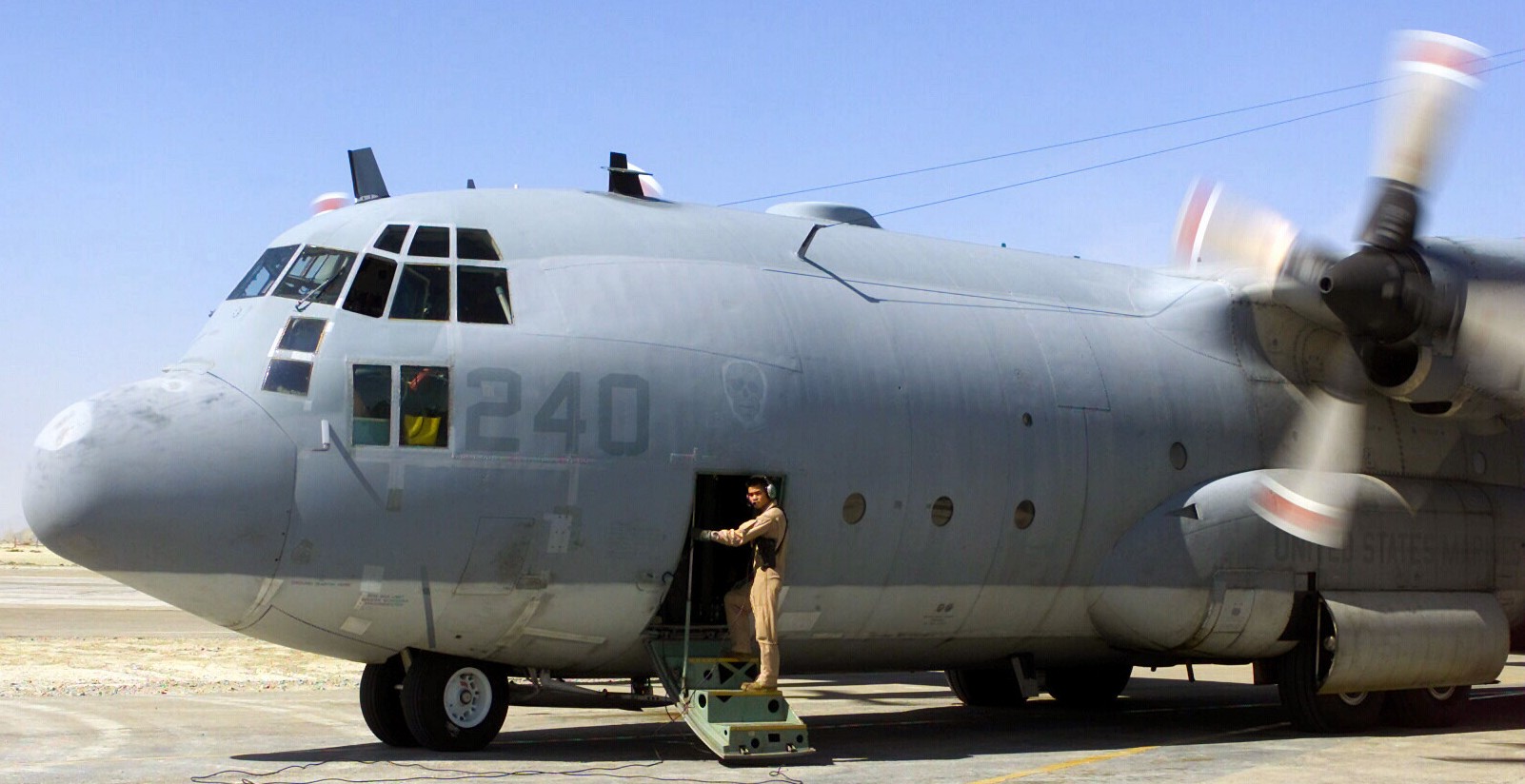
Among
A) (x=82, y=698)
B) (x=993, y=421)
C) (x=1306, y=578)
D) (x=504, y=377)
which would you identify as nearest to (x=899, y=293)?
(x=993, y=421)

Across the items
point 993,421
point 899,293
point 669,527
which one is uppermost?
point 899,293

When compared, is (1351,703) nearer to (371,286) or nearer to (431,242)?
(431,242)

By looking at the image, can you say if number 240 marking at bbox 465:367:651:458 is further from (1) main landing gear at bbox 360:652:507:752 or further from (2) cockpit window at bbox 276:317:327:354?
(1) main landing gear at bbox 360:652:507:752

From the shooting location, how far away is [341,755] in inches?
460

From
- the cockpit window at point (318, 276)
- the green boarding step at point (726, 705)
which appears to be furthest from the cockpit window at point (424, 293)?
the green boarding step at point (726, 705)

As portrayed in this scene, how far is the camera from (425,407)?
36.4ft

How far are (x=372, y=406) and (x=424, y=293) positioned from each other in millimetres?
1020

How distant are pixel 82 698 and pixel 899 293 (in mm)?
10873

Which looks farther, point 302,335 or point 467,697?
point 467,697

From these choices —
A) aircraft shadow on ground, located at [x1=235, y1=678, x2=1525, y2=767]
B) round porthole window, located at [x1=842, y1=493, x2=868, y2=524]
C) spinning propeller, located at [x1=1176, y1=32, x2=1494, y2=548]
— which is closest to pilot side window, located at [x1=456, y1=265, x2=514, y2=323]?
round porthole window, located at [x1=842, y1=493, x2=868, y2=524]

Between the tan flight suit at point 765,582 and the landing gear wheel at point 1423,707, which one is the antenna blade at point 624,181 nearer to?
the tan flight suit at point 765,582

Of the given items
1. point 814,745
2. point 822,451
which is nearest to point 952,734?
point 814,745

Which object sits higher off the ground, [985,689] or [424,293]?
[424,293]

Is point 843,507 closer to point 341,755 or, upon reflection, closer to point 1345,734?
point 341,755
